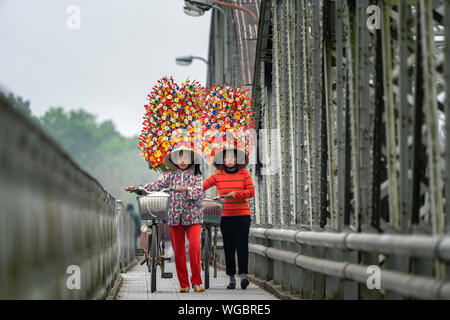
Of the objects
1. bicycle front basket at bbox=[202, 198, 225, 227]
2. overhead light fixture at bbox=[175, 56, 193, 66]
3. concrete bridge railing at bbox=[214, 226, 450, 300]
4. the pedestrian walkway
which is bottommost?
the pedestrian walkway

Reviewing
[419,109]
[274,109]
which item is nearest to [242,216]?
[274,109]

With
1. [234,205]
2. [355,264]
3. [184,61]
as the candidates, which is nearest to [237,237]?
[234,205]

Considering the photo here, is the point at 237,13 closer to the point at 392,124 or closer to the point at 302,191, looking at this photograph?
the point at 302,191

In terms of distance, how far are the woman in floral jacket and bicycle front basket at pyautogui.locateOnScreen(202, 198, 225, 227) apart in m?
0.66

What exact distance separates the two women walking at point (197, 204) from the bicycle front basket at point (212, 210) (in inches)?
5.7

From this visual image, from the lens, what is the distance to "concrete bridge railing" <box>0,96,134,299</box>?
3.93 metres

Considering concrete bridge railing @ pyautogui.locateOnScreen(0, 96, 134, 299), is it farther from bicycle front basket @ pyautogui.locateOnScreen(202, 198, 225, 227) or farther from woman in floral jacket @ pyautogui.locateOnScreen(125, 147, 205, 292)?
bicycle front basket @ pyautogui.locateOnScreen(202, 198, 225, 227)

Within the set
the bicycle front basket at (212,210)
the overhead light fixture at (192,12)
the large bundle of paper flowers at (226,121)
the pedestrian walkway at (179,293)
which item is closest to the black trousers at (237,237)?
the bicycle front basket at (212,210)

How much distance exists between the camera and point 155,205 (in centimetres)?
1211

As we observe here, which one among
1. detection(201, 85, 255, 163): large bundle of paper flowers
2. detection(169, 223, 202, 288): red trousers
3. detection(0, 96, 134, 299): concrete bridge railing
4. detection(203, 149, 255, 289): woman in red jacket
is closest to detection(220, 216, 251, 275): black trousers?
detection(203, 149, 255, 289): woman in red jacket

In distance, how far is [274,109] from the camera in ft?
46.1

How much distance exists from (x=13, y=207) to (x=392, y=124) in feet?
11.9

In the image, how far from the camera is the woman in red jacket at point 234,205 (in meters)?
12.7

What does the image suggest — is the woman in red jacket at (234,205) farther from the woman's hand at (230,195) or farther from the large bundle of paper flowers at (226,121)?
the large bundle of paper flowers at (226,121)
